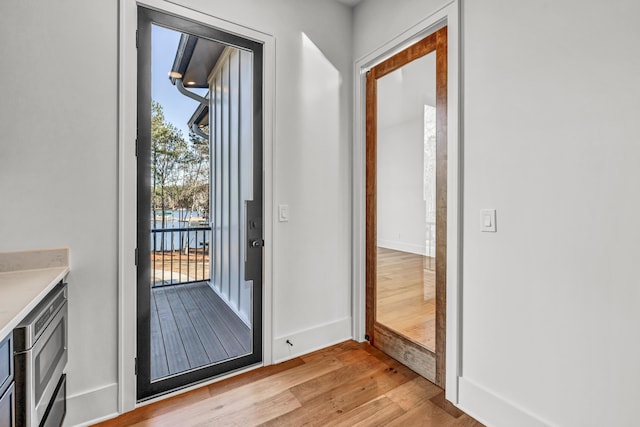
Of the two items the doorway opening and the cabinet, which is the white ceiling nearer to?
the doorway opening

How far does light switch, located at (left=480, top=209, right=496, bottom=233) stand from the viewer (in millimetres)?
1725

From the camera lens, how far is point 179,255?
2084 millimetres

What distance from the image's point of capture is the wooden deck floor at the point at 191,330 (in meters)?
2.03

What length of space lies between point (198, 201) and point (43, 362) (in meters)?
1.16

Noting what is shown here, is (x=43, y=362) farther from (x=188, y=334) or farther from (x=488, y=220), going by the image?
(x=488, y=220)

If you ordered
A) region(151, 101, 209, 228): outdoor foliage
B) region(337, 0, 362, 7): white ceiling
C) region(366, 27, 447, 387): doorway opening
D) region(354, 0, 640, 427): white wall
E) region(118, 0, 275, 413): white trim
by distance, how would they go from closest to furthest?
region(354, 0, 640, 427): white wall
region(118, 0, 275, 413): white trim
region(151, 101, 209, 228): outdoor foliage
region(366, 27, 447, 387): doorway opening
region(337, 0, 362, 7): white ceiling

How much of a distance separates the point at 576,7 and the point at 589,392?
171 cm

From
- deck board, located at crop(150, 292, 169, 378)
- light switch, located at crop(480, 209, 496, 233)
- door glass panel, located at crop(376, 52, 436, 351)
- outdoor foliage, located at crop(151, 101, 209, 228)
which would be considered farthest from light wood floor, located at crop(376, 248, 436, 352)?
deck board, located at crop(150, 292, 169, 378)

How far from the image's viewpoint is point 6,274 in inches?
58.9

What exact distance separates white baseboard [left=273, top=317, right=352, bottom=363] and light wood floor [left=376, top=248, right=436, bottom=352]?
348mm

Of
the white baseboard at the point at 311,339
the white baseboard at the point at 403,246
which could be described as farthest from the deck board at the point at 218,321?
the white baseboard at the point at 403,246

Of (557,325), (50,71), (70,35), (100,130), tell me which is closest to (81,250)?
(100,130)

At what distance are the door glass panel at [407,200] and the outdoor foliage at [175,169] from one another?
4.55 feet

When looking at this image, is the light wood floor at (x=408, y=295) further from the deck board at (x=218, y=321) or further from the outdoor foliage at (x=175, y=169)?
the outdoor foliage at (x=175, y=169)
